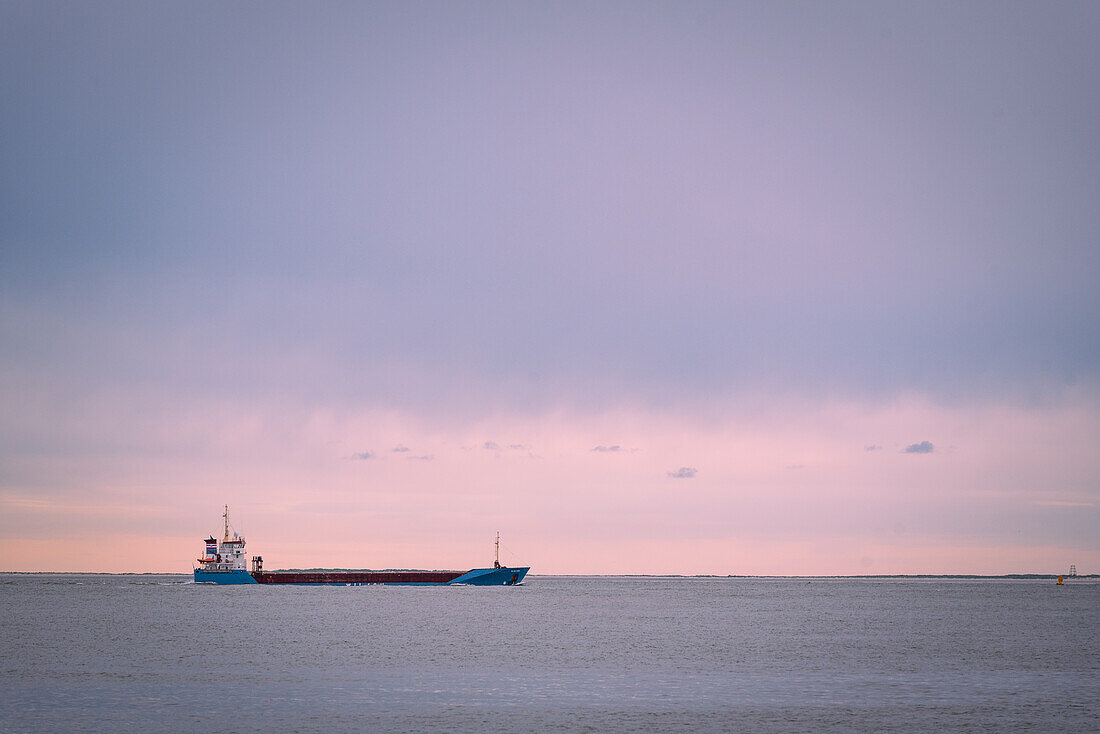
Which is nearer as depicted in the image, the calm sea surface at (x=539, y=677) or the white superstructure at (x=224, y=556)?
the calm sea surface at (x=539, y=677)

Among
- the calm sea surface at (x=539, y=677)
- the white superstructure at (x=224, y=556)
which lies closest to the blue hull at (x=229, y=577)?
the white superstructure at (x=224, y=556)

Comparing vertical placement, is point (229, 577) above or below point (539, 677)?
below

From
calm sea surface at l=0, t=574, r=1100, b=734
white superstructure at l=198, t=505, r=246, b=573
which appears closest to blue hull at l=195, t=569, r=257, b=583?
white superstructure at l=198, t=505, r=246, b=573

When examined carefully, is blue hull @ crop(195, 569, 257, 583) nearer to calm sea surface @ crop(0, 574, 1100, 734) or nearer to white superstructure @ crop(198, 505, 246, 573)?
white superstructure @ crop(198, 505, 246, 573)

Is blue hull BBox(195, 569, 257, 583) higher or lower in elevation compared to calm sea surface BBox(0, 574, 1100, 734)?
lower

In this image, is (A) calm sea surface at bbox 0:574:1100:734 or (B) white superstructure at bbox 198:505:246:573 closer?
(A) calm sea surface at bbox 0:574:1100:734

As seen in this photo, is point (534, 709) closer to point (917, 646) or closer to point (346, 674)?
point (346, 674)

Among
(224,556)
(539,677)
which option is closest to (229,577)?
(224,556)

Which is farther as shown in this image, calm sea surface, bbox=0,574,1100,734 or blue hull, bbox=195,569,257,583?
blue hull, bbox=195,569,257,583

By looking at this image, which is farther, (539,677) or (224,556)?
(224,556)

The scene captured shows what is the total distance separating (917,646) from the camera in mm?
71625

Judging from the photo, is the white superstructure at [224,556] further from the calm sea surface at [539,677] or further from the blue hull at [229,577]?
the calm sea surface at [539,677]

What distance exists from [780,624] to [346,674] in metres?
59.1

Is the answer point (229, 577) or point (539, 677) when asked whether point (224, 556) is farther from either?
point (539, 677)
